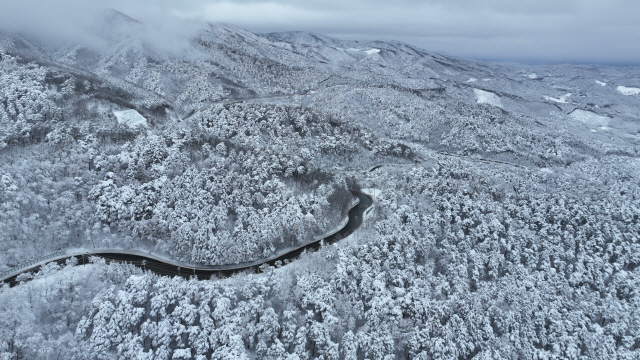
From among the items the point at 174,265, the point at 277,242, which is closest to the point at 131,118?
the point at 174,265

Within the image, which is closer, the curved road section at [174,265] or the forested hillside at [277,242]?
the forested hillside at [277,242]

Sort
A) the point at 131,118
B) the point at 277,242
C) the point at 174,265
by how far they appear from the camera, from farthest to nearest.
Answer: the point at 131,118, the point at 277,242, the point at 174,265

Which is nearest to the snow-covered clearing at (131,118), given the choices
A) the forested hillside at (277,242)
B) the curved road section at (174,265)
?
the forested hillside at (277,242)

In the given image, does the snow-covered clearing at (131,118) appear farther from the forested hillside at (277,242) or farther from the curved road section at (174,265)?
the curved road section at (174,265)

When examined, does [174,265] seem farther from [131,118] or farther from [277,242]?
[131,118]

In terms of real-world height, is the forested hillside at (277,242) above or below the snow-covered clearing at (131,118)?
below

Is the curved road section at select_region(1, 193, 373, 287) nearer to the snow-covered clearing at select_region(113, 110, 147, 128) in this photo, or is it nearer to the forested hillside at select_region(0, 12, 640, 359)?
the forested hillside at select_region(0, 12, 640, 359)

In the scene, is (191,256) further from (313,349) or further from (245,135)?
(245,135)

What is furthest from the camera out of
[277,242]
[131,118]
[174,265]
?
[131,118]
